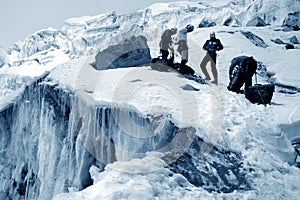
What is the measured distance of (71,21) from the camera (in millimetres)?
107188

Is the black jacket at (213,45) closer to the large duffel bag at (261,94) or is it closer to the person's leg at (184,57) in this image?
the person's leg at (184,57)

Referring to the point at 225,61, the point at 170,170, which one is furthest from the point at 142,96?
the point at 225,61

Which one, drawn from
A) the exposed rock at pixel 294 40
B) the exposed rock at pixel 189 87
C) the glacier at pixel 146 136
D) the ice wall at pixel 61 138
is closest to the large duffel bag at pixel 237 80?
the glacier at pixel 146 136

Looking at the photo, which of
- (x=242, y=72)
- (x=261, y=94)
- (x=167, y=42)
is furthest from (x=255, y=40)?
(x=261, y=94)

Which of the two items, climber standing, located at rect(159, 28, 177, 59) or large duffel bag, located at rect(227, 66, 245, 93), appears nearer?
large duffel bag, located at rect(227, 66, 245, 93)

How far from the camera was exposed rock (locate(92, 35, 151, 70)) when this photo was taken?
12.1 m

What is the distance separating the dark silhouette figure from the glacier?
0.53m

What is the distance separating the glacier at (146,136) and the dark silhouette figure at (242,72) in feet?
1.74

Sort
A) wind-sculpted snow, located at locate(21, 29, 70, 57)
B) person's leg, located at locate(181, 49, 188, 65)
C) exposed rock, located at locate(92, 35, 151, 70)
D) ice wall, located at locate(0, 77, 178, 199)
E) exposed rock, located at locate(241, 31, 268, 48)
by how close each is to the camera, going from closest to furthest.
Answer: ice wall, located at locate(0, 77, 178, 199)
person's leg, located at locate(181, 49, 188, 65)
exposed rock, located at locate(92, 35, 151, 70)
exposed rock, located at locate(241, 31, 268, 48)
wind-sculpted snow, located at locate(21, 29, 70, 57)

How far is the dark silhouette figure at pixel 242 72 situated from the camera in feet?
32.1

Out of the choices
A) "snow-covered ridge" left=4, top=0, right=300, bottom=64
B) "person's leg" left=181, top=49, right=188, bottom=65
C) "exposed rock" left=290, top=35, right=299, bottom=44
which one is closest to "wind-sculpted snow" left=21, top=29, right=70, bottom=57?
"snow-covered ridge" left=4, top=0, right=300, bottom=64

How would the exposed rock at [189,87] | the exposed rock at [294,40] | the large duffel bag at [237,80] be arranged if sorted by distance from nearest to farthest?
the exposed rock at [189,87], the large duffel bag at [237,80], the exposed rock at [294,40]

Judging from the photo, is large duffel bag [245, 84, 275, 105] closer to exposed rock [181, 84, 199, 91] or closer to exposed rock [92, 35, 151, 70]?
exposed rock [181, 84, 199, 91]

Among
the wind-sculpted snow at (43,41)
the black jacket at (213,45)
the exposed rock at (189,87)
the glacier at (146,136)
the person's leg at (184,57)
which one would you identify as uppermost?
the black jacket at (213,45)
